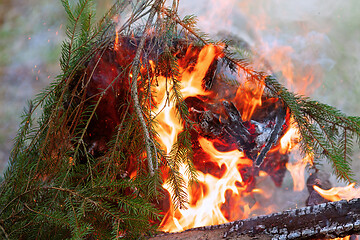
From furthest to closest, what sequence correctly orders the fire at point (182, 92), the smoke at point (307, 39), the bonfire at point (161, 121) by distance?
the smoke at point (307, 39) → the fire at point (182, 92) → the bonfire at point (161, 121)

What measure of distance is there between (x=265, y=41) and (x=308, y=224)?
951 millimetres

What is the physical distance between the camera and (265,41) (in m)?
1.38

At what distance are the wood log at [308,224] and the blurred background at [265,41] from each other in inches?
30.4

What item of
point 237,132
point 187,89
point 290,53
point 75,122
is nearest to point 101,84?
point 75,122

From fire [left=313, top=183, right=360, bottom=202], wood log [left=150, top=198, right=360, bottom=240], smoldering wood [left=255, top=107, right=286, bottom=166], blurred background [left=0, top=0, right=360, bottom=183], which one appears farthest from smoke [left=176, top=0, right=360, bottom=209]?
wood log [left=150, top=198, right=360, bottom=240]

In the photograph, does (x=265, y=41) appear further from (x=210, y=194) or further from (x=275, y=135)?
(x=210, y=194)

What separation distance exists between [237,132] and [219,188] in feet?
0.75

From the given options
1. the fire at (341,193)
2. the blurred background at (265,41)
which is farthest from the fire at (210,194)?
the blurred background at (265,41)

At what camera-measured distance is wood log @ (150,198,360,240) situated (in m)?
0.60

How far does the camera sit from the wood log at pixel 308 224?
1.97 ft

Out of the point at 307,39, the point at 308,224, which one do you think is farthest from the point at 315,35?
the point at 308,224

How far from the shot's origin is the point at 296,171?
1384 millimetres

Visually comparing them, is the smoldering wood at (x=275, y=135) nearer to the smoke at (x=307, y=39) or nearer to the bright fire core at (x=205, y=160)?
the bright fire core at (x=205, y=160)

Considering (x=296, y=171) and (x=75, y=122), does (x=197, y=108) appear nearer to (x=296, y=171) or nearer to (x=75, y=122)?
(x=75, y=122)
